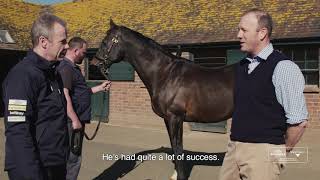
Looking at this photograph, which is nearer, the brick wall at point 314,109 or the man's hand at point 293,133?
the man's hand at point 293,133

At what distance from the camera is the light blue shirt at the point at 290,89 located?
2.83m

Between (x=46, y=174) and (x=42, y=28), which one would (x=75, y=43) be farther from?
(x=46, y=174)

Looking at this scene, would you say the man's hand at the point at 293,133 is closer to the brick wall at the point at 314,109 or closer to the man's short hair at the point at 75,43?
the man's short hair at the point at 75,43

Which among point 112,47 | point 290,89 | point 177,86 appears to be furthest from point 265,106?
point 112,47

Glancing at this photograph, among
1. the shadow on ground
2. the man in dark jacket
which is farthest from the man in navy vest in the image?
the shadow on ground

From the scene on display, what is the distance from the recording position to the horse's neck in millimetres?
6438

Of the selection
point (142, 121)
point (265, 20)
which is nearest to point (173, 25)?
point (142, 121)

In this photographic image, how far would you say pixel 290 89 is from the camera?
2832mm

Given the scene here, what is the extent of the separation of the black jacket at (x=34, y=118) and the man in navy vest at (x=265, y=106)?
51.4 inches

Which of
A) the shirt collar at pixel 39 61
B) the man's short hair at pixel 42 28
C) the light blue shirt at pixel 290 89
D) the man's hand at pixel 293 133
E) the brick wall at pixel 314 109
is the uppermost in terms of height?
the man's short hair at pixel 42 28

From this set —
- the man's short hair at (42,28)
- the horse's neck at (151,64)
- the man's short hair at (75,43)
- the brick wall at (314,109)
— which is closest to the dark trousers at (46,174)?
the man's short hair at (42,28)

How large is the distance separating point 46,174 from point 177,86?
12.1 feet

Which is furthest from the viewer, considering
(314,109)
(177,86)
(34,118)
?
(314,109)

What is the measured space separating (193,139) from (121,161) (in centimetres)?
325
